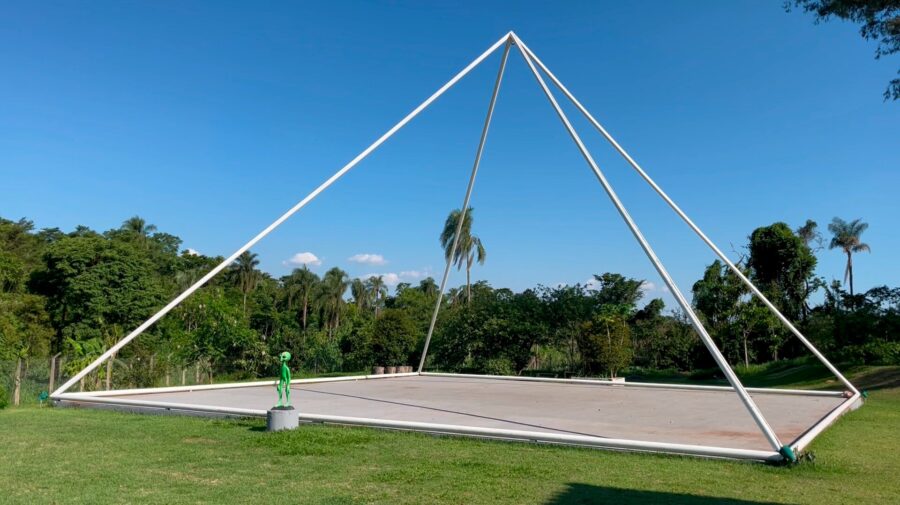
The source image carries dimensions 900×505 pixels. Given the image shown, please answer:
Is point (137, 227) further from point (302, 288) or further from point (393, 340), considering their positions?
point (393, 340)

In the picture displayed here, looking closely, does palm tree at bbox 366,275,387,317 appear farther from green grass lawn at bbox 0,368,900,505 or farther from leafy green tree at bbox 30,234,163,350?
green grass lawn at bbox 0,368,900,505

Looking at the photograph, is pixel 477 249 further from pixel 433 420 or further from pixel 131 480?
pixel 131 480

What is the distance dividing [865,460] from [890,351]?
16.9 meters

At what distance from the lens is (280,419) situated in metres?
7.89

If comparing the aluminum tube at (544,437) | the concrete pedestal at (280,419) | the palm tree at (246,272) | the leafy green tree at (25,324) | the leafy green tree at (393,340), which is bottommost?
the aluminum tube at (544,437)

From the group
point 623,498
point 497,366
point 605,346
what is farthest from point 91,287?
point 623,498

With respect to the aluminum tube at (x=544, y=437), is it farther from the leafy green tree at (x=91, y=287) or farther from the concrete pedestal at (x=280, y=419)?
the leafy green tree at (x=91, y=287)

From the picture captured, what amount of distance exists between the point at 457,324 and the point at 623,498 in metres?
21.5

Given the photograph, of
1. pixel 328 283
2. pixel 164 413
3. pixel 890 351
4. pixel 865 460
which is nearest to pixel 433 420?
pixel 164 413

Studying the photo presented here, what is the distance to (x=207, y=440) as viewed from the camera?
741cm

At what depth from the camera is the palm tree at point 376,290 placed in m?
75.1

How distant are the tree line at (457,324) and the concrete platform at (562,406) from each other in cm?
668

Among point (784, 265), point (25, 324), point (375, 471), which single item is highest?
point (784, 265)

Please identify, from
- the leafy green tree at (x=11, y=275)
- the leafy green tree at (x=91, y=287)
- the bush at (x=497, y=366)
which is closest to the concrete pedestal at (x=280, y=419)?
the bush at (x=497, y=366)
